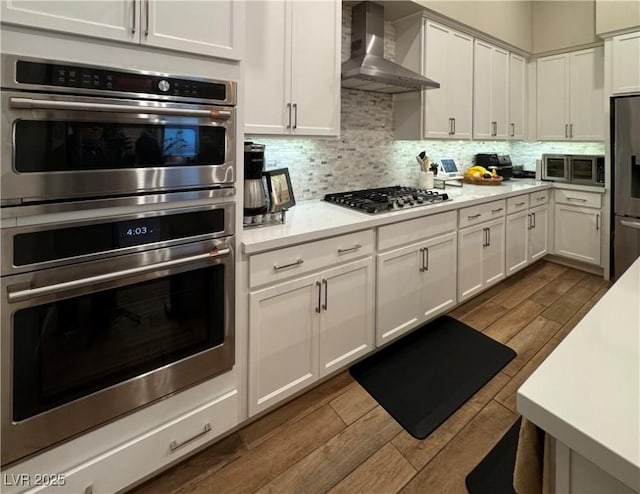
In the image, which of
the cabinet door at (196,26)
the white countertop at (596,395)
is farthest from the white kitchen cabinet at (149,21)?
the white countertop at (596,395)

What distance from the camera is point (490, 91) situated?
13.1 ft

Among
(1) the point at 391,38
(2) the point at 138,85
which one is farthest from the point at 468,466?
(1) the point at 391,38

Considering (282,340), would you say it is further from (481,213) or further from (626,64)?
(626,64)

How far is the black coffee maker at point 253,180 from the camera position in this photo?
1.96 metres

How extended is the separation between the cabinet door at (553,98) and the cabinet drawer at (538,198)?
68 cm

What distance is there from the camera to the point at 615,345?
795mm


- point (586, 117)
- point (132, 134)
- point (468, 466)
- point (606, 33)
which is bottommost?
point (468, 466)

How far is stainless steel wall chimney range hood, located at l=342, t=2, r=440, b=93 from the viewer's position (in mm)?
2697

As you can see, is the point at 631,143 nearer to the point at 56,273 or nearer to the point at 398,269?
the point at 398,269

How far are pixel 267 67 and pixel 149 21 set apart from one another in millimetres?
855

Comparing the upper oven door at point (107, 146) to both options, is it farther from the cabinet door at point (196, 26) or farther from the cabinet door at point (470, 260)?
the cabinet door at point (470, 260)

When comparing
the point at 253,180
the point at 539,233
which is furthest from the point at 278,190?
the point at 539,233

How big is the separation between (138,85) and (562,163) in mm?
4462

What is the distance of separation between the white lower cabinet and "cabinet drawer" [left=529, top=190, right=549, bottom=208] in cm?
268
